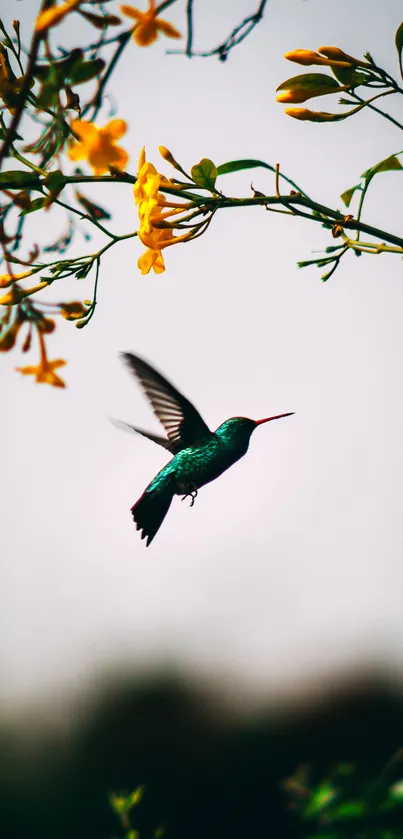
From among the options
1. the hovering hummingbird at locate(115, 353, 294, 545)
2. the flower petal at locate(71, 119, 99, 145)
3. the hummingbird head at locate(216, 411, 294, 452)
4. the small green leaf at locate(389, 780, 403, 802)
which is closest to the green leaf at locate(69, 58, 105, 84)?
the flower petal at locate(71, 119, 99, 145)

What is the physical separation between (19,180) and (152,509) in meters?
1.52

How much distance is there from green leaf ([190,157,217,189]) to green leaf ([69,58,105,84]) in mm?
705

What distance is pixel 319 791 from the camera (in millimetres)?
1615

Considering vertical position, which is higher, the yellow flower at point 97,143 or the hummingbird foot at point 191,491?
the yellow flower at point 97,143

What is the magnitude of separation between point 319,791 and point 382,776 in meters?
0.21

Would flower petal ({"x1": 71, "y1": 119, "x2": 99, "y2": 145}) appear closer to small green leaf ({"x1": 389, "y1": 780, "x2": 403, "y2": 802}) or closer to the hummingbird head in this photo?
small green leaf ({"x1": 389, "y1": 780, "x2": 403, "y2": 802})

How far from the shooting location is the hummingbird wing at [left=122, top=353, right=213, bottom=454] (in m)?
2.79

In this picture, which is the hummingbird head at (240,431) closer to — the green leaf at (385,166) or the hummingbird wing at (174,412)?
the hummingbird wing at (174,412)

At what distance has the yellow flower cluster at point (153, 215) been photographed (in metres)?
1.94

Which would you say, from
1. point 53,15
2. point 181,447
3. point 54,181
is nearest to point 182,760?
point 181,447

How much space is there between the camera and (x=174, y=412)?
296 cm

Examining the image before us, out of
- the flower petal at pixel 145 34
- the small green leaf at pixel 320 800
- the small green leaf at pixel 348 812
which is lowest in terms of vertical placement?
the small green leaf at pixel 320 800

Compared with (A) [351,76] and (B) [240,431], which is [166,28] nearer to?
(A) [351,76]

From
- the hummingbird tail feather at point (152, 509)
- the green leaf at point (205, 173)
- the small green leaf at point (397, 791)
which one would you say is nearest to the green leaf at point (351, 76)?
the green leaf at point (205, 173)
